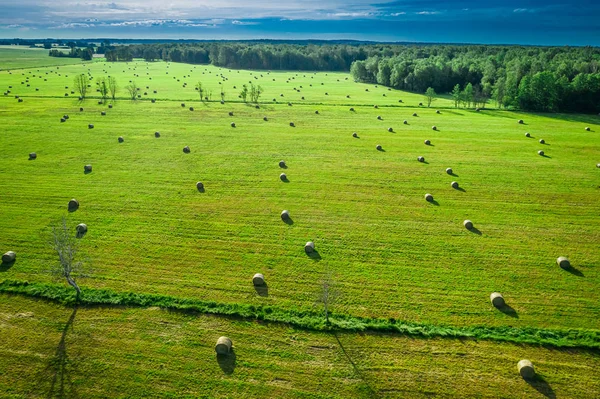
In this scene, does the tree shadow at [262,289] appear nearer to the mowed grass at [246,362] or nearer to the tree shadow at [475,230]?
the mowed grass at [246,362]

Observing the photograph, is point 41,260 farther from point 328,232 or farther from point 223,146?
point 223,146

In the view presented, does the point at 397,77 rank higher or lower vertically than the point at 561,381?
higher

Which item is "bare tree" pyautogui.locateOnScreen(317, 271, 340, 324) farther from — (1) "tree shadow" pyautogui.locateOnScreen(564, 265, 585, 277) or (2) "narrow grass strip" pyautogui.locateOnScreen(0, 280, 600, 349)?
(1) "tree shadow" pyautogui.locateOnScreen(564, 265, 585, 277)

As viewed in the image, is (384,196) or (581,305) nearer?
(581,305)

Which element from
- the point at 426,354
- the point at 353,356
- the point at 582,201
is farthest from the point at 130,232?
the point at 582,201

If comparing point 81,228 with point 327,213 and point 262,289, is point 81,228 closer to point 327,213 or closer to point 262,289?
point 262,289

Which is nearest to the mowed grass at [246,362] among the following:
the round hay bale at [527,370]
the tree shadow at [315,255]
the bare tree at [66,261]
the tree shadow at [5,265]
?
the round hay bale at [527,370]

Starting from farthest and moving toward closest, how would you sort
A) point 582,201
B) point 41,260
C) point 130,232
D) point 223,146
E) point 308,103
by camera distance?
point 308,103, point 223,146, point 582,201, point 130,232, point 41,260

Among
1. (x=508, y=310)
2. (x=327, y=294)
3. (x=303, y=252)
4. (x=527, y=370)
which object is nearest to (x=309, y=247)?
(x=303, y=252)
